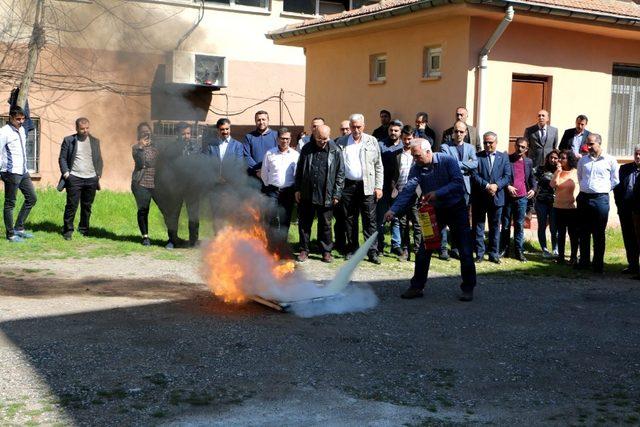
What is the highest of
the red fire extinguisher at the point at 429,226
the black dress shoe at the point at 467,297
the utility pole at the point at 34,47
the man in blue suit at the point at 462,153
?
the utility pole at the point at 34,47

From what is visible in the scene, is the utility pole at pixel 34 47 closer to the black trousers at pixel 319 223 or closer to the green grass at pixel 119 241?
the green grass at pixel 119 241

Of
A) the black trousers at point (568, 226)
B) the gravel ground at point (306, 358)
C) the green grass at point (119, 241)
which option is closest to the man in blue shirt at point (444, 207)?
the gravel ground at point (306, 358)

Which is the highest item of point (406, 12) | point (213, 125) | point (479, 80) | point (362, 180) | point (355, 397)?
point (406, 12)

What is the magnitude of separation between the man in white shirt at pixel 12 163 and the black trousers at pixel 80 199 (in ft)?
2.27

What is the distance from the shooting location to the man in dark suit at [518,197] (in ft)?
41.2

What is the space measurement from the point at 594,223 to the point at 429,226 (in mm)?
3907

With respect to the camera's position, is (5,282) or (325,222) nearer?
(5,282)

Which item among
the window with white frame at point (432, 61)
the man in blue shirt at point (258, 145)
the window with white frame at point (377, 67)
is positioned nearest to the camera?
the man in blue shirt at point (258, 145)

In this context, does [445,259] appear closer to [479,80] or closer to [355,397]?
[479,80]

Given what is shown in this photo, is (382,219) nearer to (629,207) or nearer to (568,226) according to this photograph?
(568,226)

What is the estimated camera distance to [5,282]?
9.64 metres

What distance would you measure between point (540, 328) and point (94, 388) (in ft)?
15.2

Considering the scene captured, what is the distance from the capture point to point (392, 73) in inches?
635

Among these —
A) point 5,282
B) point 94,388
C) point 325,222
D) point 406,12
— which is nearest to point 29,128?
point 5,282
